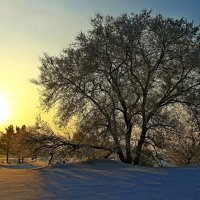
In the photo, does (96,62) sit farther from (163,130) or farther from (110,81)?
(163,130)

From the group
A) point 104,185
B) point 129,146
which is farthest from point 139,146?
point 104,185

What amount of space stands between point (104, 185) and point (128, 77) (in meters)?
12.3

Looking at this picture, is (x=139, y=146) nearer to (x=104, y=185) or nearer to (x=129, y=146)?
(x=129, y=146)

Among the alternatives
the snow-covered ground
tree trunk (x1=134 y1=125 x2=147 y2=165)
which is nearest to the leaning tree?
tree trunk (x1=134 y1=125 x2=147 y2=165)

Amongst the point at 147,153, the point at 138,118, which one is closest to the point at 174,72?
the point at 138,118

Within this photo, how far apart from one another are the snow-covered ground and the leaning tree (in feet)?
24.0

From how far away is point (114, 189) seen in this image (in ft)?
40.5

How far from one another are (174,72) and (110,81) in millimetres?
3627

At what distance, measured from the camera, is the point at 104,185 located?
13.2 m

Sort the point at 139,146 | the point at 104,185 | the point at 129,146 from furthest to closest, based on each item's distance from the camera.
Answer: the point at 139,146, the point at 129,146, the point at 104,185

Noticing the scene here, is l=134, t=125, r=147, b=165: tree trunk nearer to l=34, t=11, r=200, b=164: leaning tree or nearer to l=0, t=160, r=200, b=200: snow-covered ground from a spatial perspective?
l=34, t=11, r=200, b=164: leaning tree

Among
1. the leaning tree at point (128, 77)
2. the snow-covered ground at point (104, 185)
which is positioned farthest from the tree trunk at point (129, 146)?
the snow-covered ground at point (104, 185)

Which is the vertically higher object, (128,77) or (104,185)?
(128,77)

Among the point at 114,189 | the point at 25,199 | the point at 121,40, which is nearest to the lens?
the point at 25,199
